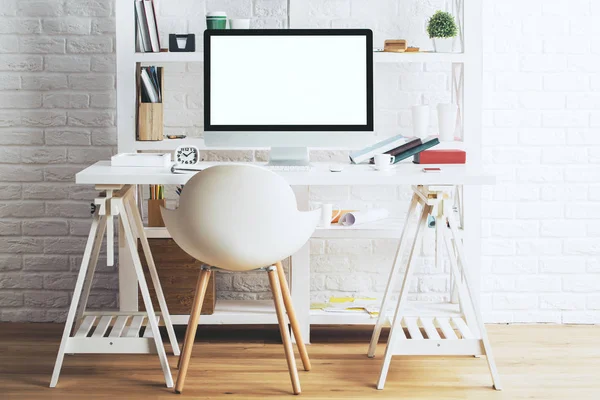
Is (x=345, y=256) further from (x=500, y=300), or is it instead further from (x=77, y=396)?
(x=77, y=396)

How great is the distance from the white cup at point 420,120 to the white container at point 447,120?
5 centimetres

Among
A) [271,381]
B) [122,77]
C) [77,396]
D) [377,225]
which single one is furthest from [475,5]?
[77,396]

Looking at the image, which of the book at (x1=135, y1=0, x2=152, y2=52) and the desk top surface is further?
the book at (x1=135, y1=0, x2=152, y2=52)

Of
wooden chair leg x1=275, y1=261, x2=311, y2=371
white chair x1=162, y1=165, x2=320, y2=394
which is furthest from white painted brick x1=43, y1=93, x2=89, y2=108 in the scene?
wooden chair leg x1=275, y1=261, x2=311, y2=371

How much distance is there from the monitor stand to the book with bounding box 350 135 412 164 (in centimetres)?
19

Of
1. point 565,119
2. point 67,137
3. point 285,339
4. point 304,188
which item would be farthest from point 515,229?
point 67,137

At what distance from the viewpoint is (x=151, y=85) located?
3.14 metres

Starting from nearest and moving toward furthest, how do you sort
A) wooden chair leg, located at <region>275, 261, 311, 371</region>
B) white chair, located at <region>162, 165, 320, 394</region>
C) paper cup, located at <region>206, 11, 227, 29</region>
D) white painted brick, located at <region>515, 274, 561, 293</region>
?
white chair, located at <region>162, 165, 320, 394</region>
wooden chair leg, located at <region>275, 261, 311, 371</region>
paper cup, located at <region>206, 11, 227, 29</region>
white painted brick, located at <region>515, 274, 561, 293</region>

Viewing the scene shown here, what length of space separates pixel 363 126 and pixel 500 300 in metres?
1.02

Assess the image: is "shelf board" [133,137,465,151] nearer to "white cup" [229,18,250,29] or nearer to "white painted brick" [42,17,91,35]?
"white cup" [229,18,250,29]

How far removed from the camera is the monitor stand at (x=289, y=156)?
304cm

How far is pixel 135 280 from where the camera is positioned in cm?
318

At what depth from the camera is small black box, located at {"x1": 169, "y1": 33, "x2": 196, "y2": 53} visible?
10.3 ft

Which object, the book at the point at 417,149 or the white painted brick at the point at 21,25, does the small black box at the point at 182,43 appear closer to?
the white painted brick at the point at 21,25
